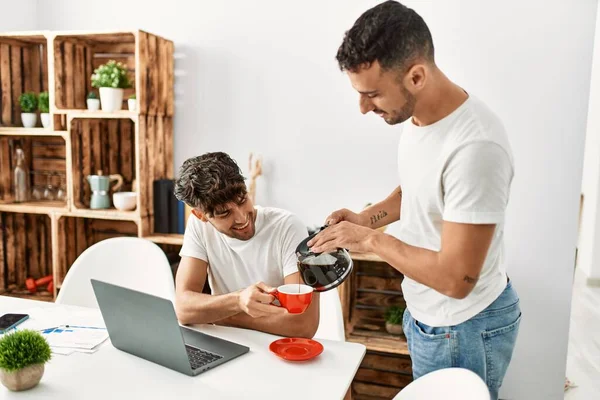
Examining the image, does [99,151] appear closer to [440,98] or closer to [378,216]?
[378,216]

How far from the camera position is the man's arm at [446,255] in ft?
3.98

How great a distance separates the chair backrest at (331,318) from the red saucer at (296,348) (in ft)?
1.12

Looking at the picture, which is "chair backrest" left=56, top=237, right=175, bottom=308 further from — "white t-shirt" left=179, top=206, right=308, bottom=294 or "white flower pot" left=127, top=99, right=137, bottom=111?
"white flower pot" left=127, top=99, right=137, bottom=111

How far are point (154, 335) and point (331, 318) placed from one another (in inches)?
27.9

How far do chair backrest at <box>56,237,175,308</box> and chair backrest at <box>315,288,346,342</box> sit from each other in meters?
0.62

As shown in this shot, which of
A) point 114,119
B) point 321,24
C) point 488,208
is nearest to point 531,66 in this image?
point 321,24

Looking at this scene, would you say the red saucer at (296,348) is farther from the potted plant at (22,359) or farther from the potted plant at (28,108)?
the potted plant at (28,108)

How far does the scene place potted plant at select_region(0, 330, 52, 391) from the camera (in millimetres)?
1267

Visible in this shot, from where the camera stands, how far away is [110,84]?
2916 millimetres

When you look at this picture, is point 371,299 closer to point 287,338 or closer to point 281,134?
point 281,134

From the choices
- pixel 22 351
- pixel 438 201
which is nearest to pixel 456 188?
pixel 438 201

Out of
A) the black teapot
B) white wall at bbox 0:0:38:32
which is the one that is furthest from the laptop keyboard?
white wall at bbox 0:0:38:32

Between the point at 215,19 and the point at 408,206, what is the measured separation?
6.47ft

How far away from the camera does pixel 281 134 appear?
2971 millimetres
